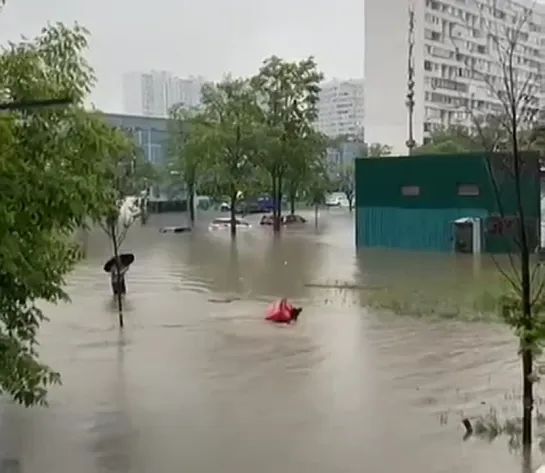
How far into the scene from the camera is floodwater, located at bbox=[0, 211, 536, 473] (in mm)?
7680

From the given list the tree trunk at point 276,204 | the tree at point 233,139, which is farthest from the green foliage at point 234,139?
the tree trunk at point 276,204

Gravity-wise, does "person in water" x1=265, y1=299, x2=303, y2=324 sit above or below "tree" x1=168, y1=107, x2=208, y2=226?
below

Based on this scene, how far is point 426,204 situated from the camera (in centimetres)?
3009

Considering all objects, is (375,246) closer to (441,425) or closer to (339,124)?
(441,425)

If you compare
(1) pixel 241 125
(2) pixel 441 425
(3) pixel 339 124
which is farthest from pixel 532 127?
(3) pixel 339 124

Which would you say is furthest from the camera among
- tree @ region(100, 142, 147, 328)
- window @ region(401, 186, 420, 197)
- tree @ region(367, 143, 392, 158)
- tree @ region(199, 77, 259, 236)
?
tree @ region(367, 143, 392, 158)

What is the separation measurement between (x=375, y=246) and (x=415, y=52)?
37913mm

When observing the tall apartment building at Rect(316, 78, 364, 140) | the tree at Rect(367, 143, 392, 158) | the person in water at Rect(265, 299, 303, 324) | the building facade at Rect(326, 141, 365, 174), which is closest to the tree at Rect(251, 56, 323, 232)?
the tree at Rect(367, 143, 392, 158)

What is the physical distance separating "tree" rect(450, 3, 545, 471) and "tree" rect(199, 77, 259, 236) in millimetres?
31815

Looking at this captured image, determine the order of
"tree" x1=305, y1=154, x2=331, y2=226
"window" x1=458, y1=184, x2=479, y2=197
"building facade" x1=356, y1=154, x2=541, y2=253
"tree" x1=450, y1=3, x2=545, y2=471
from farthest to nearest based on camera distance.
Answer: "tree" x1=305, y1=154, x2=331, y2=226 → "window" x1=458, y1=184, x2=479, y2=197 → "building facade" x1=356, y1=154, x2=541, y2=253 → "tree" x1=450, y1=3, x2=545, y2=471

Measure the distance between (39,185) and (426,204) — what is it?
82.7 ft

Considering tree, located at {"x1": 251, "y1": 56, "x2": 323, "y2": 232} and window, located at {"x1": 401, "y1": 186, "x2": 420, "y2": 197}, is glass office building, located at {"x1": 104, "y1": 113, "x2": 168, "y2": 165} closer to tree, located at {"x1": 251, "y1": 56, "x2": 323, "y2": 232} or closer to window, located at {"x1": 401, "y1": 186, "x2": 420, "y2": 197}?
tree, located at {"x1": 251, "y1": 56, "x2": 323, "y2": 232}

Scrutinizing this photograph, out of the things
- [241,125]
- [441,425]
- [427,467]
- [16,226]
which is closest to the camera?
[16,226]

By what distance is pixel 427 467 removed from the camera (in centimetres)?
732
